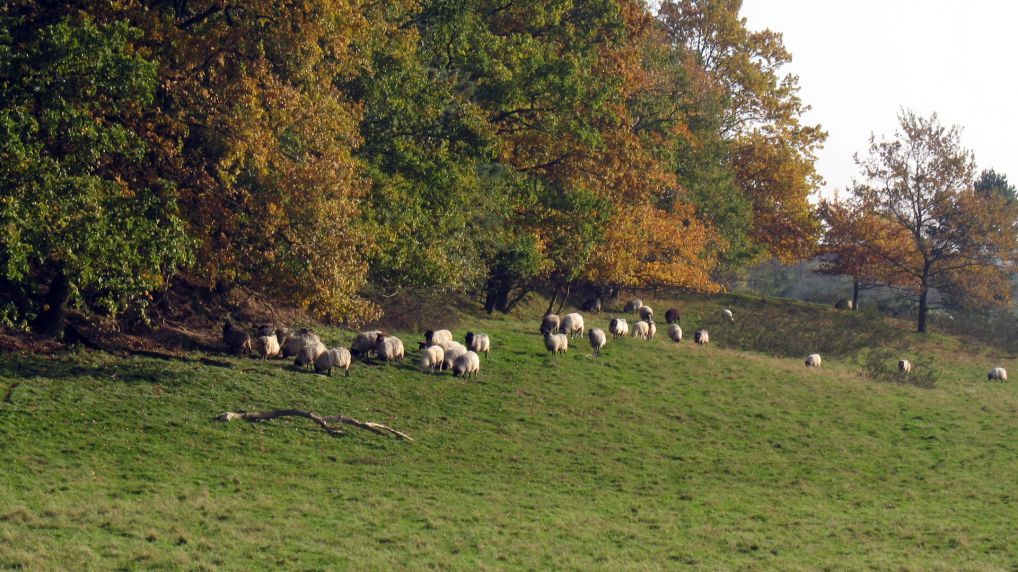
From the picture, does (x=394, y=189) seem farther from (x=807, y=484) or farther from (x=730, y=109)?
(x=730, y=109)

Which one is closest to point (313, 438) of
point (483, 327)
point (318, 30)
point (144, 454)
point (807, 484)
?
point (144, 454)

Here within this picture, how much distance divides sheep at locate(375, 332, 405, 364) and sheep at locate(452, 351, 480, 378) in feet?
6.29

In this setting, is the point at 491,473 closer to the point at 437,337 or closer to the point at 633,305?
the point at 437,337

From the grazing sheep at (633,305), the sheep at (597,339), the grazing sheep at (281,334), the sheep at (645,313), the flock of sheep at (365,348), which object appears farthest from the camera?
the grazing sheep at (633,305)

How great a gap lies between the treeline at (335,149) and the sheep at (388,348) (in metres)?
1.57

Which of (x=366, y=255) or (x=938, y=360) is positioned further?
(x=938, y=360)

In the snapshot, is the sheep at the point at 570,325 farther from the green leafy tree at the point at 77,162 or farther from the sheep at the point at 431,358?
the green leafy tree at the point at 77,162

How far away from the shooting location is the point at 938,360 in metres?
57.2

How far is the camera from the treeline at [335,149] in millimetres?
23062

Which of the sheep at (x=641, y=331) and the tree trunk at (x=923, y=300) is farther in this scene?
the tree trunk at (x=923, y=300)

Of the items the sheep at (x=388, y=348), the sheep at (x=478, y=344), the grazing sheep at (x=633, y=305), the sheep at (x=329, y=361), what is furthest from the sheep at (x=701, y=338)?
the sheep at (x=329, y=361)

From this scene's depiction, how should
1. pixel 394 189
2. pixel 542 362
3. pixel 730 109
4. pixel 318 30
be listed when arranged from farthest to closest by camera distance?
pixel 730 109
pixel 542 362
pixel 394 189
pixel 318 30

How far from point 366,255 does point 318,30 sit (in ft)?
23.0

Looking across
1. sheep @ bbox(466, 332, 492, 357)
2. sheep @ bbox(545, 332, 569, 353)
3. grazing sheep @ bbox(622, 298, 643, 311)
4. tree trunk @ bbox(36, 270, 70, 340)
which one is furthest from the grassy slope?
grazing sheep @ bbox(622, 298, 643, 311)
